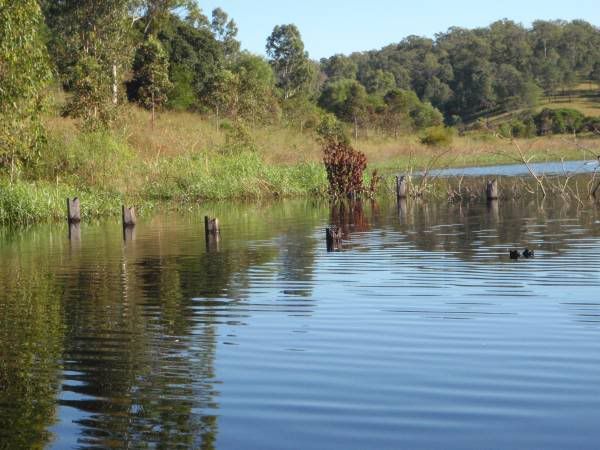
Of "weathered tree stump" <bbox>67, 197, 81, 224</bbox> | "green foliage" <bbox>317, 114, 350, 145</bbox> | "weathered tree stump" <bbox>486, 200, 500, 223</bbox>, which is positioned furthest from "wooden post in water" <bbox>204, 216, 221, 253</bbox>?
"green foliage" <bbox>317, 114, 350, 145</bbox>

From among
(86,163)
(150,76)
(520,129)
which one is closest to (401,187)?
(86,163)

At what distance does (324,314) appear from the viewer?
11500mm

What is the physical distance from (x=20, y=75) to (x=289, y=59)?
73.0 m

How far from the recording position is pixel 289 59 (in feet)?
316

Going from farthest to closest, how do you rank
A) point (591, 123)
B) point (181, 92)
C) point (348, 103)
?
point (591, 123)
point (348, 103)
point (181, 92)

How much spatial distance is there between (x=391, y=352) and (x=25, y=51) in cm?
1781

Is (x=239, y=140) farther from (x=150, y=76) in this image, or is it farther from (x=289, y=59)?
(x=289, y=59)

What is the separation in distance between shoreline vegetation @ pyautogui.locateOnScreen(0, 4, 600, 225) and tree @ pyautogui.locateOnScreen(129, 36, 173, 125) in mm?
109

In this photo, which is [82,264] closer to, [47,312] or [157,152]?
[47,312]

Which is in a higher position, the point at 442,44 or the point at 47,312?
the point at 442,44

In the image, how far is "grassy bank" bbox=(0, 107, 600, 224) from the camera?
99.1ft

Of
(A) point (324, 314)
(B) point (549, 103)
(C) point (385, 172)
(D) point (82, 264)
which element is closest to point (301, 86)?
(B) point (549, 103)

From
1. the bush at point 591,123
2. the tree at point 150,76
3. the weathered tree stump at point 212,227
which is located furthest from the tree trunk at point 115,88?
the bush at point 591,123

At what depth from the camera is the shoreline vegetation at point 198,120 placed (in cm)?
2886
